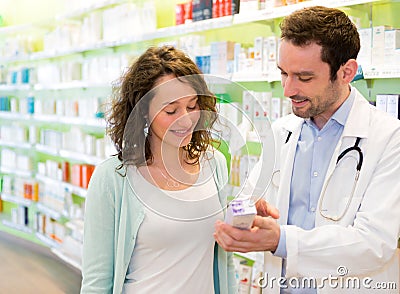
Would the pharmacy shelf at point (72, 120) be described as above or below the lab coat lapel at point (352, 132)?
below

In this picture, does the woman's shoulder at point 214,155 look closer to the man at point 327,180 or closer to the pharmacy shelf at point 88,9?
the man at point 327,180

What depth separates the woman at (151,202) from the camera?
5.78ft

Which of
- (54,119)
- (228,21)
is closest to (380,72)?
(228,21)

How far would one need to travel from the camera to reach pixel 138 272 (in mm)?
1822

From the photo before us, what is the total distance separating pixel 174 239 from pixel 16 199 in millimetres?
6315

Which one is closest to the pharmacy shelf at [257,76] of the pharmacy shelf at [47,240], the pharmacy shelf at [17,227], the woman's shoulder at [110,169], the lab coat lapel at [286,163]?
the lab coat lapel at [286,163]

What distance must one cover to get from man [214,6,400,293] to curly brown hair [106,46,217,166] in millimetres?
326

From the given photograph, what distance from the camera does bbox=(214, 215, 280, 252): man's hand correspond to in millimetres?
1621

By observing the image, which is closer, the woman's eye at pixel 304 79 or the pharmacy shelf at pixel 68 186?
the woman's eye at pixel 304 79

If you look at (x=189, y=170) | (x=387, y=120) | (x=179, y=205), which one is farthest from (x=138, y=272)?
(x=387, y=120)

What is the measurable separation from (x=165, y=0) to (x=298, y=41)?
3563 millimetres

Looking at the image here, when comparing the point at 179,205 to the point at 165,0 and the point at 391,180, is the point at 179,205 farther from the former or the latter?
the point at 165,0

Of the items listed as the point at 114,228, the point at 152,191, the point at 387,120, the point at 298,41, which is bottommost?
the point at 114,228

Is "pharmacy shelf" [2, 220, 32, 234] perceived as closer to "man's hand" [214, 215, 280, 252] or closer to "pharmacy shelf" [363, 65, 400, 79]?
"pharmacy shelf" [363, 65, 400, 79]
